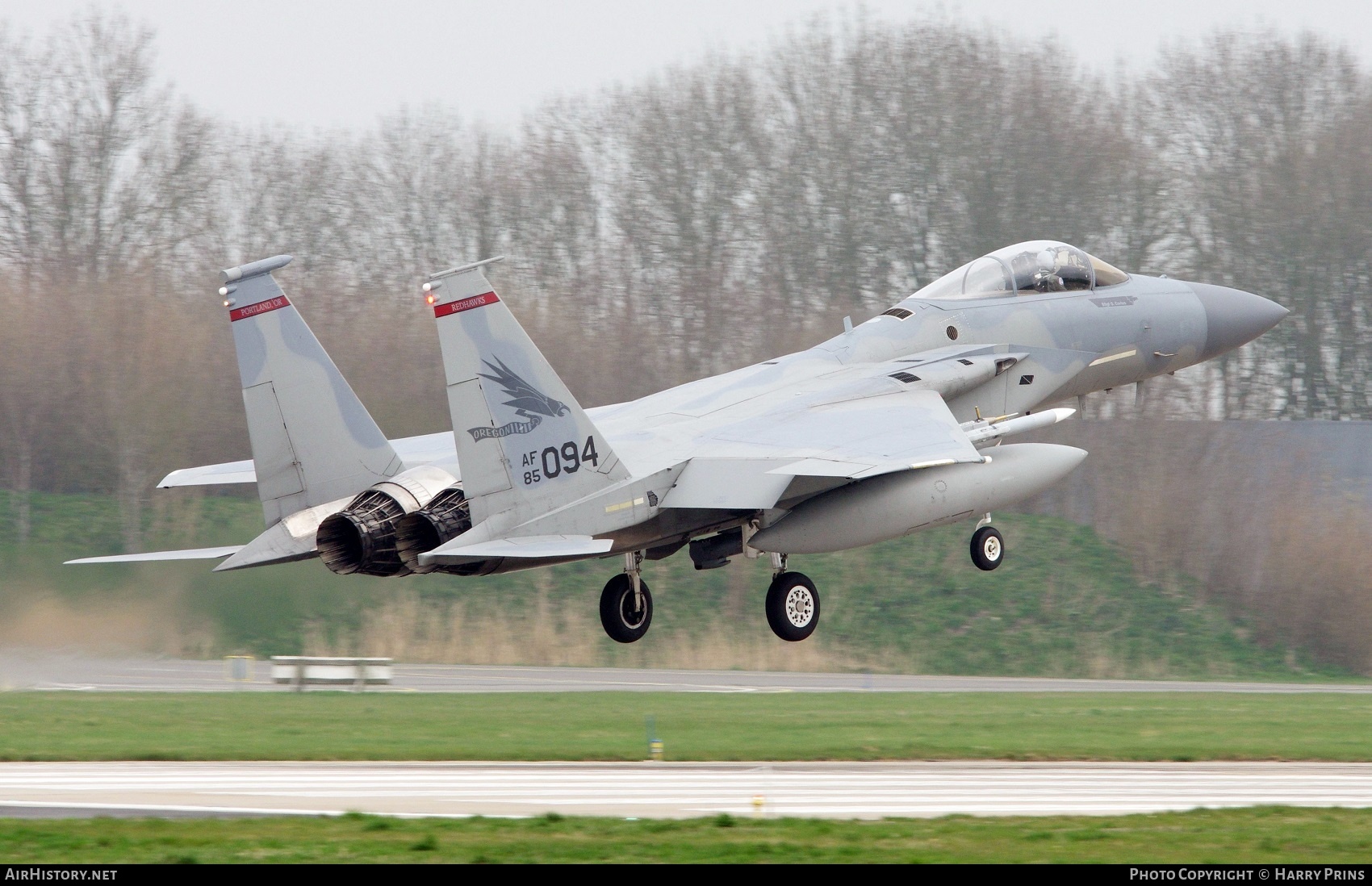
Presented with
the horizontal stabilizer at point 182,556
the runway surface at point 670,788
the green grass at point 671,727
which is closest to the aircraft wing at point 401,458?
the horizontal stabilizer at point 182,556

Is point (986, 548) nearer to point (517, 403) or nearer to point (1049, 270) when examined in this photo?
point (1049, 270)

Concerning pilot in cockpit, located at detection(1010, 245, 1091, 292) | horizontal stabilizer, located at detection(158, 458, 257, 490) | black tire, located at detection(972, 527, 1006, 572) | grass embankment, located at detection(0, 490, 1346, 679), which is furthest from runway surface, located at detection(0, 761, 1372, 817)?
grass embankment, located at detection(0, 490, 1346, 679)

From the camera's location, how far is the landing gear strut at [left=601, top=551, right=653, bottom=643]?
54.2 feet

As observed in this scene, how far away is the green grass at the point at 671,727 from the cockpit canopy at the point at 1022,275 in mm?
5475

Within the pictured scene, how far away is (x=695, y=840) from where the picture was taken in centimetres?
1080

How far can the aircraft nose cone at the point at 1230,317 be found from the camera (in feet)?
64.3

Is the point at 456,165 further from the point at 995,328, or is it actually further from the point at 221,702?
the point at 995,328

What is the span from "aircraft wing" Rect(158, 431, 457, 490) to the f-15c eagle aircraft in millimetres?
50

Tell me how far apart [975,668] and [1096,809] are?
71.0 ft

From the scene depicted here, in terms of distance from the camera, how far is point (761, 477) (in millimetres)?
15266

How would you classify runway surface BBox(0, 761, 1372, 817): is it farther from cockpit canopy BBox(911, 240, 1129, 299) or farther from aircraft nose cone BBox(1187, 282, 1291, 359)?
cockpit canopy BBox(911, 240, 1129, 299)

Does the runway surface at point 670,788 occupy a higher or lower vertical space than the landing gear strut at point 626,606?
lower

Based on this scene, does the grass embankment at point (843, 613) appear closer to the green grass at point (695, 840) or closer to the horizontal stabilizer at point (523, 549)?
the horizontal stabilizer at point (523, 549)

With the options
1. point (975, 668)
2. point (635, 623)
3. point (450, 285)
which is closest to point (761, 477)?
point (635, 623)
